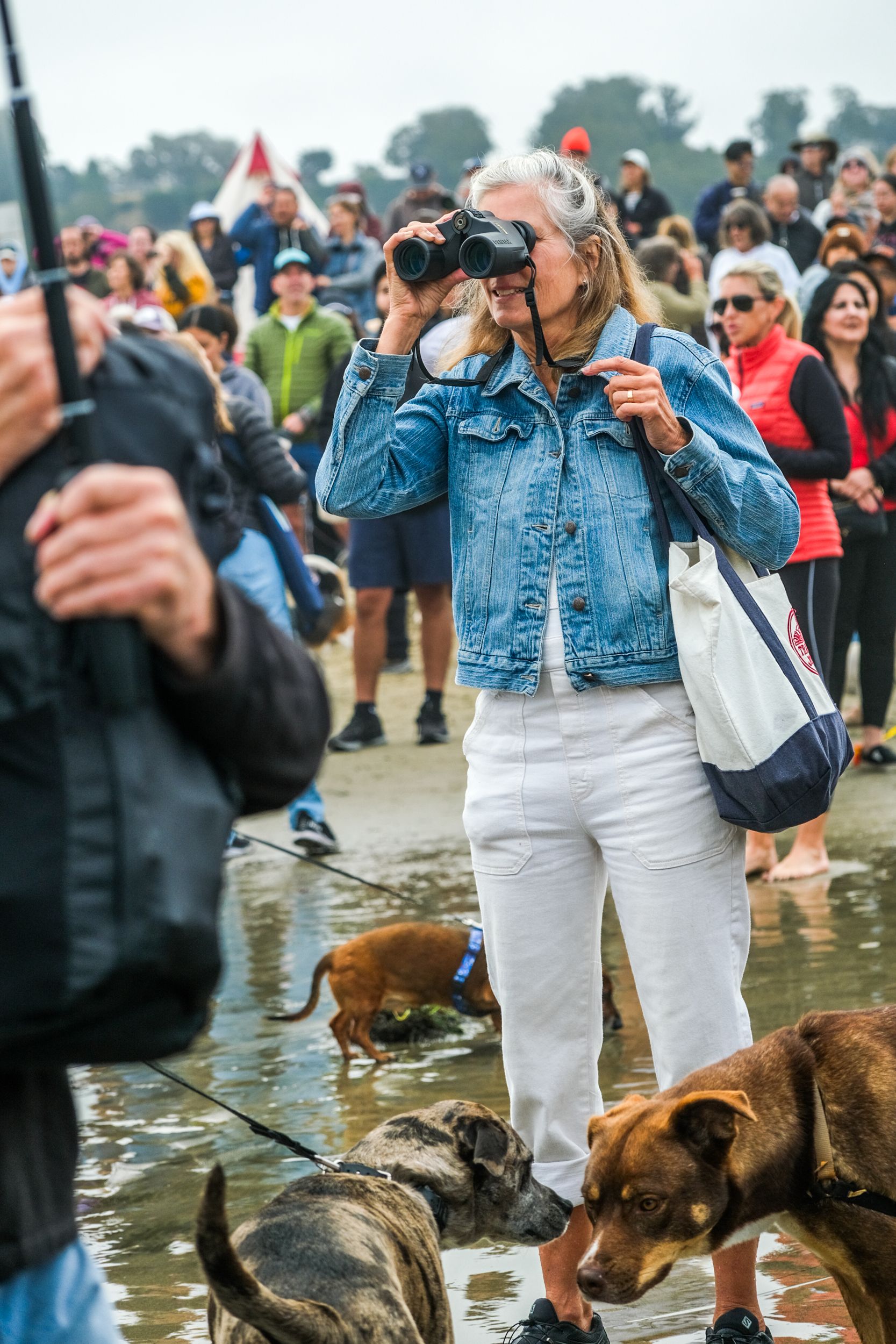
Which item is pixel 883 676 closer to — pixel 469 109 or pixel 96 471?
pixel 96 471

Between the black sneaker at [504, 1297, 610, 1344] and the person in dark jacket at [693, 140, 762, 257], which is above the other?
the person in dark jacket at [693, 140, 762, 257]

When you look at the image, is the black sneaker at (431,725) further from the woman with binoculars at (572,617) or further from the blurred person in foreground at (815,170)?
the blurred person in foreground at (815,170)

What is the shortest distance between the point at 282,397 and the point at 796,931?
6.83 meters

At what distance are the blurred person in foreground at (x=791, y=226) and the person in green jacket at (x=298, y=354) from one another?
14.4ft

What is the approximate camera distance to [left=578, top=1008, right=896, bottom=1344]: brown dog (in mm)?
2975

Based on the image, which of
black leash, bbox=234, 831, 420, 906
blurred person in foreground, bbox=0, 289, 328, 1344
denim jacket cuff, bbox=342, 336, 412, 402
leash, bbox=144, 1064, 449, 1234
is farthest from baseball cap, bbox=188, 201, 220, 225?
blurred person in foreground, bbox=0, 289, 328, 1344

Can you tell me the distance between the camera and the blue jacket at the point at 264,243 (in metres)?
15.0

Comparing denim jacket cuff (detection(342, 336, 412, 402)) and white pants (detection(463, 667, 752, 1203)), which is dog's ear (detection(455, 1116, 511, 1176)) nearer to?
white pants (detection(463, 667, 752, 1203))

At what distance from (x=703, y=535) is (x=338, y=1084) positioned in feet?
8.88

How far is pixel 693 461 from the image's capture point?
3107mm

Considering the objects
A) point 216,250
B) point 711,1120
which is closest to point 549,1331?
point 711,1120

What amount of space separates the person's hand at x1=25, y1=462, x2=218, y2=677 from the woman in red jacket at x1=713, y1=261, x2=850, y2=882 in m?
5.28

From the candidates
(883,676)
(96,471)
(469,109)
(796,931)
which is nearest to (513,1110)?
(96,471)

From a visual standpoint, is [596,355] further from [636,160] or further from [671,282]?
[636,160]
